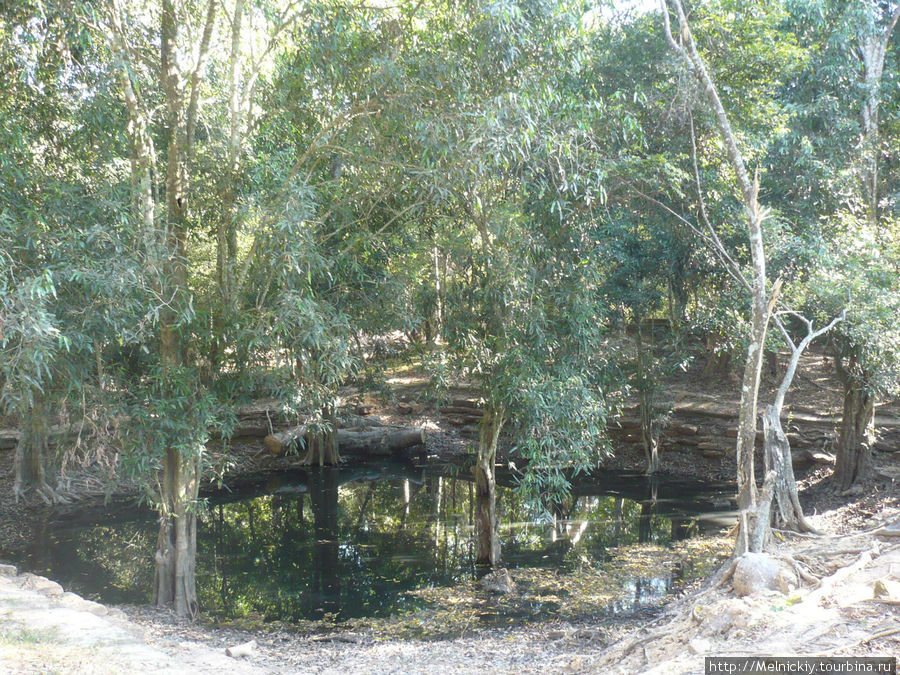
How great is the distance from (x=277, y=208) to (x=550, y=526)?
8.40 metres

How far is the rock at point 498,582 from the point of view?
30.7 feet

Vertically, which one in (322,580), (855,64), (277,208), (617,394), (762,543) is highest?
(855,64)

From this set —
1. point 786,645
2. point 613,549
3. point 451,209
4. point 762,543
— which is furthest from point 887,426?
point 786,645

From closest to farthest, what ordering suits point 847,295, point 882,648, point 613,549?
1. point 882,648
2. point 847,295
3. point 613,549

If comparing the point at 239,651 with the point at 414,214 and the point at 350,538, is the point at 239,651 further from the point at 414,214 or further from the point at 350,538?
the point at 350,538

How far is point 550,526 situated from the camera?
12930mm

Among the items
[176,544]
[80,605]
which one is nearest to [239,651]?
[80,605]

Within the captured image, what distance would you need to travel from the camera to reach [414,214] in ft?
28.7

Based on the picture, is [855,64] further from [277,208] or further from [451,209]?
[277,208]

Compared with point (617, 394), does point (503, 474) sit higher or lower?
lower

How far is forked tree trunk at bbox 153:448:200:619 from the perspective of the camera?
8320 mm

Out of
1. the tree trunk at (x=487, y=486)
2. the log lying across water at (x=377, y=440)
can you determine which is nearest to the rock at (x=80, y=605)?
the tree trunk at (x=487, y=486)

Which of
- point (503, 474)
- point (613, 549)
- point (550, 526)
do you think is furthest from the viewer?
point (503, 474)

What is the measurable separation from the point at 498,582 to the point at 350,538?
13.1ft
